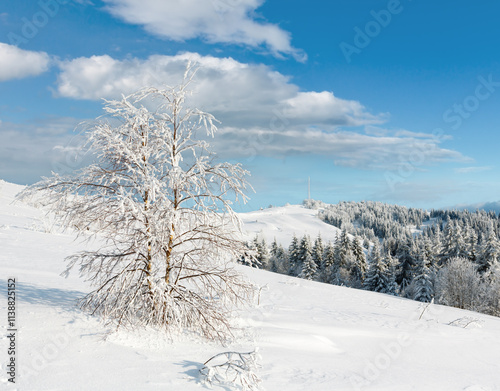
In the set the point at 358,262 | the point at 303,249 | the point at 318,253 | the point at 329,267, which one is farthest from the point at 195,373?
the point at 303,249

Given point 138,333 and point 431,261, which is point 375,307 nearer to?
point 138,333

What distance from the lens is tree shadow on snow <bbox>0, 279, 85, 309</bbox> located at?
26.5 feet

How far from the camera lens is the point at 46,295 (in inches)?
342

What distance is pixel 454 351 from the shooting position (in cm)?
972

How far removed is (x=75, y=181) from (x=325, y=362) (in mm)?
6764

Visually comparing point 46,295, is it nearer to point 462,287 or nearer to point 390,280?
point 462,287

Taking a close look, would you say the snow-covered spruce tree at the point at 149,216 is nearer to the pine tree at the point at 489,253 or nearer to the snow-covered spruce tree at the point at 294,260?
the pine tree at the point at 489,253

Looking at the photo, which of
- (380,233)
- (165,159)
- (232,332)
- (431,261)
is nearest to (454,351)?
(232,332)

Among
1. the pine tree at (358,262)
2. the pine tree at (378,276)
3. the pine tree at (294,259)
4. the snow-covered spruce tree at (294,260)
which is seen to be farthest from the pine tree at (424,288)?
the pine tree at (294,259)

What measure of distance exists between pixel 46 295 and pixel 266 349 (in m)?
5.77

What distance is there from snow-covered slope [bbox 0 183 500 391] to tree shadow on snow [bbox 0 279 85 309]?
0.02 meters

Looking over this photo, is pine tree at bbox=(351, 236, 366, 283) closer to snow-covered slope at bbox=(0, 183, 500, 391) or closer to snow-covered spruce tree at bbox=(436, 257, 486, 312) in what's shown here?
snow-covered spruce tree at bbox=(436, 257, 486, 312)

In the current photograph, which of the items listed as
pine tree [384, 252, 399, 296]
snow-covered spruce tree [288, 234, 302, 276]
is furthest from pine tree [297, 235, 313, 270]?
pine tree [384, 252, 399, 296]

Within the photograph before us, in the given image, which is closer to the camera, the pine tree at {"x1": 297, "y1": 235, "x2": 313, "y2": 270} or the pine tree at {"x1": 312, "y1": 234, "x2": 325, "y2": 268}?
the pine tree at {"x1": 312, "y1": 234, "x2": 325, "y2": 268}
